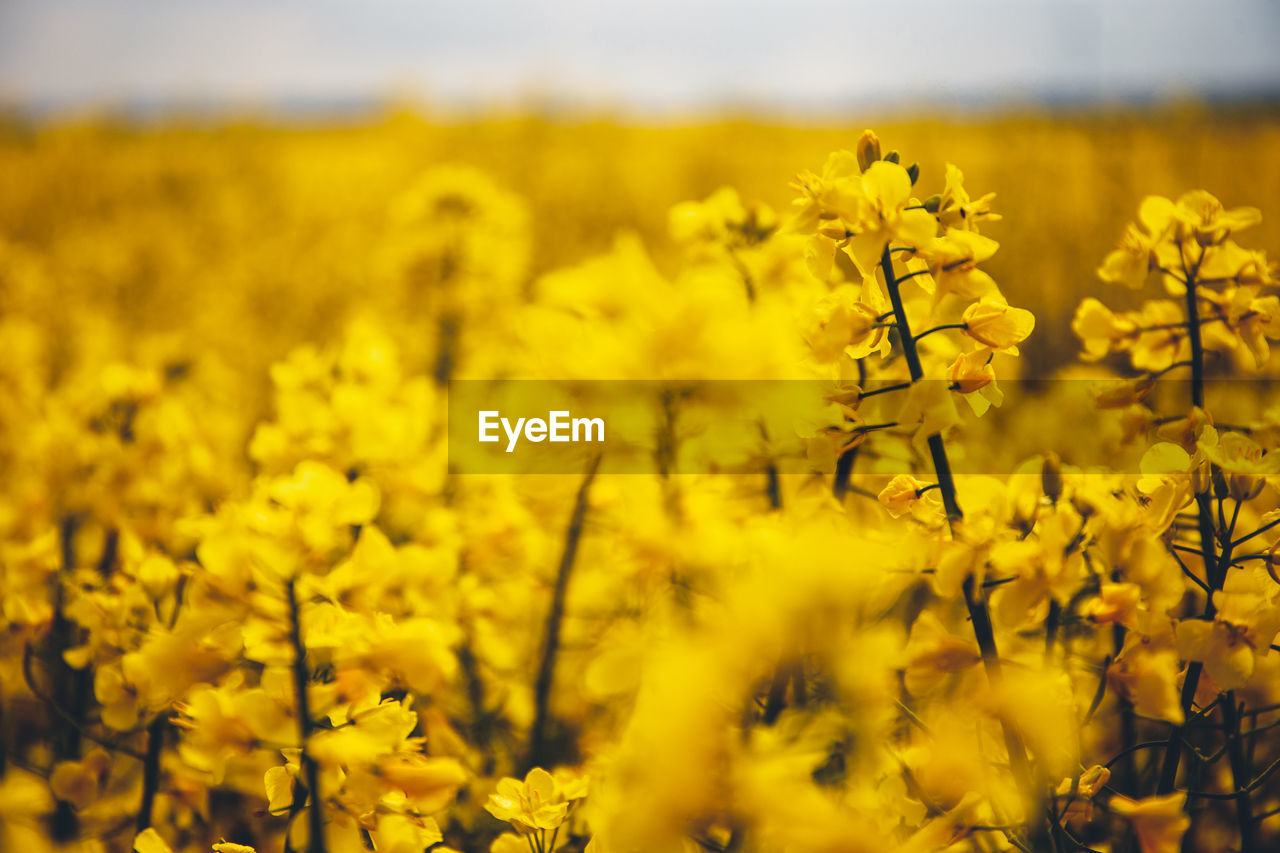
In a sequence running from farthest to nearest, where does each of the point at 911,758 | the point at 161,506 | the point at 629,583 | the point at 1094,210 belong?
the point at 1094,210, the point at 161,506, the point at 629,583, the point at 911,758

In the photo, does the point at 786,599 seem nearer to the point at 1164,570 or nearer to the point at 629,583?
the point at 1164,570

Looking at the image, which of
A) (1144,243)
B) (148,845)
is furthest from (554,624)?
(1144,243)

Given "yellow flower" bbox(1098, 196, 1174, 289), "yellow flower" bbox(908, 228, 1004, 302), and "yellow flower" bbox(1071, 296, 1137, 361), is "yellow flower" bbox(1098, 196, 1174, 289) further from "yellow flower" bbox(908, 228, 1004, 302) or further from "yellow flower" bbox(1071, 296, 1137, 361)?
"yellow flower" bbox(908, 228, 1004, 302)

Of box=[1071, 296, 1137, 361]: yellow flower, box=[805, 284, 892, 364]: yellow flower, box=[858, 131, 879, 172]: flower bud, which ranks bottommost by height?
box=[805, 284, 892, 364]: yellow flower

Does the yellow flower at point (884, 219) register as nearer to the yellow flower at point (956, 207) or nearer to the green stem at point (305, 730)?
the yellow flower at point (956, 207)

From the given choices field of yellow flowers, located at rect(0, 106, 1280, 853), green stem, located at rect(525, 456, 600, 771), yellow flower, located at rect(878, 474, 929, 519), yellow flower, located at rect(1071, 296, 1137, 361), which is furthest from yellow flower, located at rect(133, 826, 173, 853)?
yellow flower, located at rect(1071, 296, 1137, 361)

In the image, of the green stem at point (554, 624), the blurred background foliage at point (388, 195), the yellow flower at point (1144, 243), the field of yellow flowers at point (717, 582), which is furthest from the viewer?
the blurred background foliage at point (388, 195)

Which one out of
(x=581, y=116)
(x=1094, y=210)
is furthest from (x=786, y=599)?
(x=581, y=116)

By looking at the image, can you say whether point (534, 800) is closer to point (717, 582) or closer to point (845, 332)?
point (717, 582)

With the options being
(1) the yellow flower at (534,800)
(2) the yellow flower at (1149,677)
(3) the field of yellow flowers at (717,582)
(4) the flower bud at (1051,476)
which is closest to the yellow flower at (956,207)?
(3) the field of yellow flowers at (717,582)
